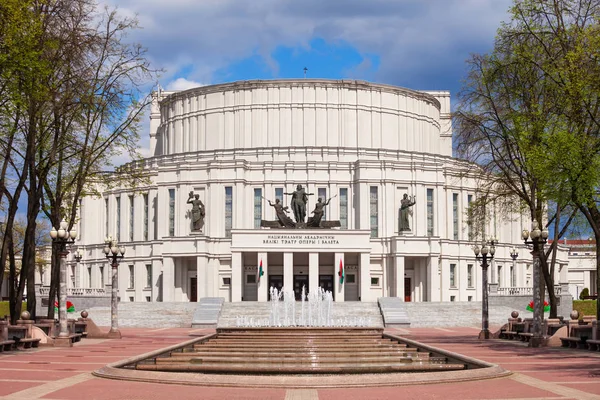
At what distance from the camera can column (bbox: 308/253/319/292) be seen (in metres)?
66.4

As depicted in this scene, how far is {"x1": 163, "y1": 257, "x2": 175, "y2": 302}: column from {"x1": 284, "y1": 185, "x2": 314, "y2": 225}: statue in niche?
36.6 ft

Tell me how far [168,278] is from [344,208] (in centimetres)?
1639

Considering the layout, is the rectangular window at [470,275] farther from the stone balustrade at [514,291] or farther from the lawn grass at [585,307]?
the lawn grass at [585,307]

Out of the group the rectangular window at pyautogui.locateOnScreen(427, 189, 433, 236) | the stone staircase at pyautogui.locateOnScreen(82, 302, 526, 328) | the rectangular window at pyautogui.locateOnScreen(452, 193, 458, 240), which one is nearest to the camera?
the stone staircase at pyautogui.locateOnScreen(82, 302, 526, 328)

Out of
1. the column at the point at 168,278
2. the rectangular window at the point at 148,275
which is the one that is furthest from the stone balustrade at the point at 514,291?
the rectangular window at the point at 148,275

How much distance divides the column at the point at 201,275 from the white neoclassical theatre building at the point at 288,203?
0.29 ft

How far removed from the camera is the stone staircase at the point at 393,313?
2062 inches

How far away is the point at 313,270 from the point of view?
66562 mm

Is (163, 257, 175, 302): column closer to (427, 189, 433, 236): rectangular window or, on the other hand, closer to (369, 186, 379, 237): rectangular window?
(369, 186, 379, 237): rectangular window

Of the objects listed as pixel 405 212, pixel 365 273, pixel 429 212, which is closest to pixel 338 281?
pixel 365 273

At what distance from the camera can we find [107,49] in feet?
120

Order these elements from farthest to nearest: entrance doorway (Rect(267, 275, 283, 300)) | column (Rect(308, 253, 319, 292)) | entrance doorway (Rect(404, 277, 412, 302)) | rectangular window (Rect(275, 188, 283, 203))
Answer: rectangular window (Rect(275, 188, 283, 203)) → entrance doorway (Rect(404, 277, 412, 302)) → entrance doorway (Rect(267, 275, 283, 300)) → column (Rect(308, 253, 319, 292))

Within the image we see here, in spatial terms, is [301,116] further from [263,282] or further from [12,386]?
[12,386]

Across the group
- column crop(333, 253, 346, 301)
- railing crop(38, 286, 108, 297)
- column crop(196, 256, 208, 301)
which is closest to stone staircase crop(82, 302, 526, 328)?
column crop(333, 253, 346, 301)
